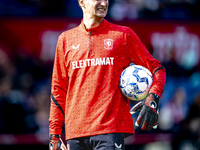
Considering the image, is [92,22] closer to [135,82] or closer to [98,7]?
[98,7]

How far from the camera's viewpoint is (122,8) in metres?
10.5

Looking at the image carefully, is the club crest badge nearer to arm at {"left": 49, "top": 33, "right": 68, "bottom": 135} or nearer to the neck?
the neck

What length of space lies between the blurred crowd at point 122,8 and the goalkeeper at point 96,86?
6.47 meters

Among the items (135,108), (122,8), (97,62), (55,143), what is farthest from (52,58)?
(135,108)

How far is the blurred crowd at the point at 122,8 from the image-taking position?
9867 mm

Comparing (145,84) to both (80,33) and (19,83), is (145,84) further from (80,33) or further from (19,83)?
(19,83)

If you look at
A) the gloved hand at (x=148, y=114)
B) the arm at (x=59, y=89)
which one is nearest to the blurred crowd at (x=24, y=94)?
the arm at (x=59, y=89)

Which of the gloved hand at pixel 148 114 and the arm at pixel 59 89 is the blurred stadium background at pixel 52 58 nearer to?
the arm at pixel 59 89

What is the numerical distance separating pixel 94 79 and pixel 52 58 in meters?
6.85

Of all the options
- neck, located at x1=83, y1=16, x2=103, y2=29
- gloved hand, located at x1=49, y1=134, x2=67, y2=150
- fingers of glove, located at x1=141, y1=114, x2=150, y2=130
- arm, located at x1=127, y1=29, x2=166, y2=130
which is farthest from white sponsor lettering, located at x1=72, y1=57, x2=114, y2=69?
gloved hand, located at x1=49, y1=134, x2=67, y2=150

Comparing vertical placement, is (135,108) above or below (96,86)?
below

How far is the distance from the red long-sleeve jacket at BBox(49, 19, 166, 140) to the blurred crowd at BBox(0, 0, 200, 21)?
6.47m

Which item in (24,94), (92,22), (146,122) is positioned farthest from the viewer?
(24,94)

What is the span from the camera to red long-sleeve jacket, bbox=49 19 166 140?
11.2ft
